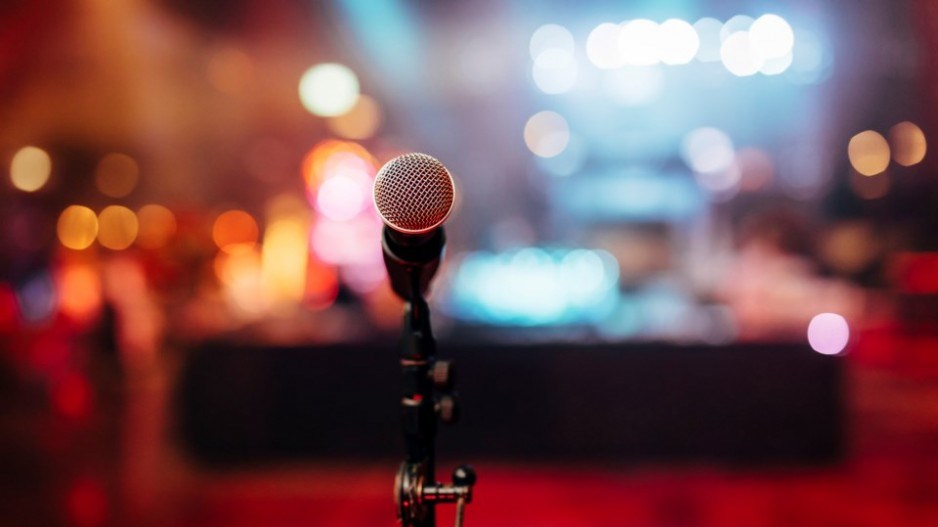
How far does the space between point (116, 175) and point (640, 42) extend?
922 centimetres

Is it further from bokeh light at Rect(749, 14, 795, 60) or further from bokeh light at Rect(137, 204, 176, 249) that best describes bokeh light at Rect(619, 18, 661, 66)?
bokeh light at Rect(137, 204, 176, 249)

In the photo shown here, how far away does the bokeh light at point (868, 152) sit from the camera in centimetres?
837

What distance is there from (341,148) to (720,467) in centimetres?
596

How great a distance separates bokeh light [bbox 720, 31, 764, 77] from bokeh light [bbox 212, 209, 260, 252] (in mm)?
8087

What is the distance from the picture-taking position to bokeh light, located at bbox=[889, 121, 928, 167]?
746 centimetres

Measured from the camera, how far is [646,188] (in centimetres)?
973

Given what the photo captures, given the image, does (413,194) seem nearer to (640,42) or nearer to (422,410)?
(422,410)

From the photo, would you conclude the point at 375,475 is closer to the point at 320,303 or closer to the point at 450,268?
the point at 450,268

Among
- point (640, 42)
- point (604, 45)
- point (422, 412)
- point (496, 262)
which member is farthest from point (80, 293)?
point (422, 412)

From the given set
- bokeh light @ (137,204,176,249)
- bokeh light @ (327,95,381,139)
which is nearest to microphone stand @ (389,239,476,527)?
bokeh light @ (327,95,381,139)

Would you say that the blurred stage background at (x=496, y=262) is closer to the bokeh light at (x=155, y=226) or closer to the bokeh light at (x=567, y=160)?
the bokeh light at (x=567, y=160)

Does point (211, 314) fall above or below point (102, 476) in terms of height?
above

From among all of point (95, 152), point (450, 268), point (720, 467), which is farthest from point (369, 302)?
point (95, 152)

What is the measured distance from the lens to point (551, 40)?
320 inches
